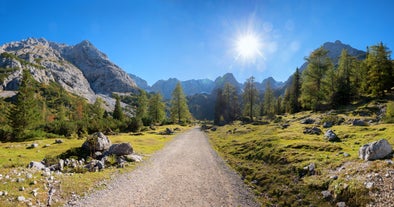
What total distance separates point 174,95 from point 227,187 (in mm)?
80302

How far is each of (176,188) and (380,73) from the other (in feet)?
209

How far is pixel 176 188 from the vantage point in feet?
49.1

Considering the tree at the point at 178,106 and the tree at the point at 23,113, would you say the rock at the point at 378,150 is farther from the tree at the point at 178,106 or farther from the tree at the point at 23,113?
the tree at the point at 178,106

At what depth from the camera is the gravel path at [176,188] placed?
12.7 metres

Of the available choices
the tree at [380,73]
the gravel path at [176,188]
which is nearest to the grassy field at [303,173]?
the gravel path at [176,188]

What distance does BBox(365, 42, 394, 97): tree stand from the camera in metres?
52.5

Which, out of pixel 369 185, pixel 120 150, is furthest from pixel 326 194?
pixel 120 150

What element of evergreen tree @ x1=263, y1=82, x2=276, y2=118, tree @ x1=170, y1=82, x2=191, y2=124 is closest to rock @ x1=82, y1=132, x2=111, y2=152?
tree @ x1=170, y1=82, x2=191, y2=124

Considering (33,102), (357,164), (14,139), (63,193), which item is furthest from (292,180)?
(33,102)

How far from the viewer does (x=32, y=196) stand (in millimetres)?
12156

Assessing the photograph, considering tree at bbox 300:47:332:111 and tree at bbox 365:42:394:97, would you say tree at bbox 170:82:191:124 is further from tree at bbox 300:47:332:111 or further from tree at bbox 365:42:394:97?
tree at bbox 365:42:394:97

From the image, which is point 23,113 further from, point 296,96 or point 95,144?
point 296,96

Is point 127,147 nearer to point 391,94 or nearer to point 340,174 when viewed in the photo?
point 340,174

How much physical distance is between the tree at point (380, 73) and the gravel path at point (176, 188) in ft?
180
